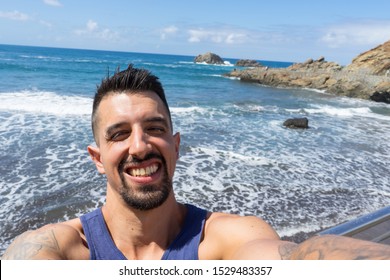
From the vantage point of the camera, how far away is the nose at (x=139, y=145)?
2.03 meters

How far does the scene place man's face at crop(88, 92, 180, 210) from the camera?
2.05 meters

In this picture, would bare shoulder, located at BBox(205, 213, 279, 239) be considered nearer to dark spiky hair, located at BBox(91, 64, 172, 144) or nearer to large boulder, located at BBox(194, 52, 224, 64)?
dark spiky hair, located at BBox(91, 64, 172, 144)

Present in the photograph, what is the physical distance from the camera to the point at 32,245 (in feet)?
6.13

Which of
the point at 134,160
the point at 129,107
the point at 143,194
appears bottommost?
the point at 143,194

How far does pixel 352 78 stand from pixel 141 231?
3843cm

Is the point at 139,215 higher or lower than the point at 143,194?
lower

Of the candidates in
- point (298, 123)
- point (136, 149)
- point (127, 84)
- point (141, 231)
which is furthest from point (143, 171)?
point (298, 123)

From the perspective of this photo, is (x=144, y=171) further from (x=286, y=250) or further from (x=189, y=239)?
(x=286, y=250)

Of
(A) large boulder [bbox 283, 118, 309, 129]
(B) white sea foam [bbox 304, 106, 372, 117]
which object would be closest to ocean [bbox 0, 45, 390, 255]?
(A) large boulder [bbox 283, 118, 309, 129]

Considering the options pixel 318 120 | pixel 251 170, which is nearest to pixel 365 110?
pixel 318 120

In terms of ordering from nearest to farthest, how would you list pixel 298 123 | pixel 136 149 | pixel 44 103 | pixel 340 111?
pixel 136 149 < pixel 298 123 < pixel 44 103 < pixel 340 111

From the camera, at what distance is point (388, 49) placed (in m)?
39.2

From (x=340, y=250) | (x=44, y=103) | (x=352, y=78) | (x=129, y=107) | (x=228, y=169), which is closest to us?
(x=340, y=250)

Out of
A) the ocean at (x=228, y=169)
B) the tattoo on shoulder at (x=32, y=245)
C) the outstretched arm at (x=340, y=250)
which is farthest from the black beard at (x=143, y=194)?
the ocean at (x=228, y=169)
